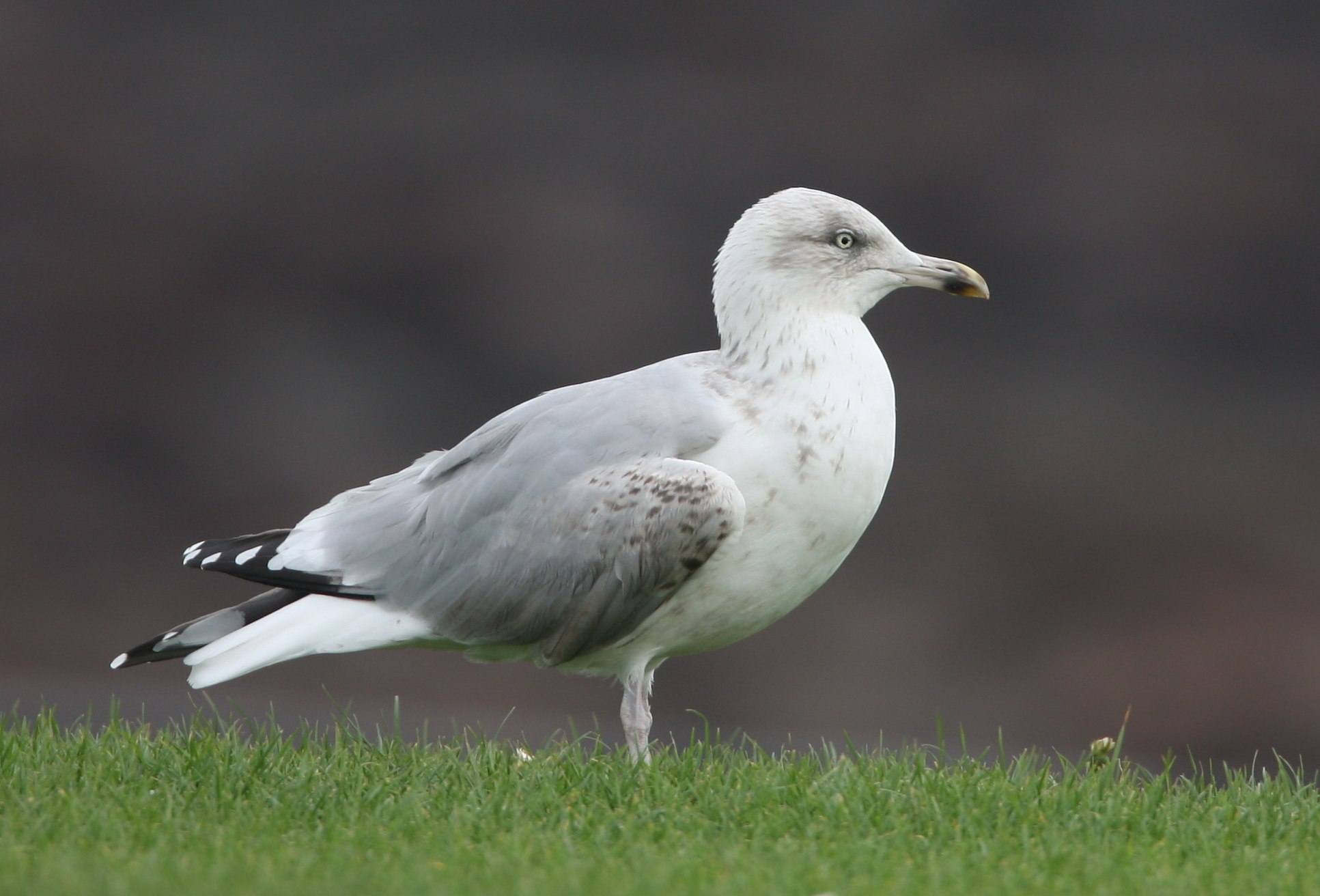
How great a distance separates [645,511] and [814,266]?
88cm

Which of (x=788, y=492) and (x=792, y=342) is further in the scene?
(x=792, y=342)

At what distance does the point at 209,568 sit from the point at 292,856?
159 cm

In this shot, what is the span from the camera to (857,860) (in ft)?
9.78

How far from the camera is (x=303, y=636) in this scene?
404 centimetres

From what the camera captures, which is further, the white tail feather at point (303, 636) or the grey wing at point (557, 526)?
Result: the white tail feather at point (303, 636)

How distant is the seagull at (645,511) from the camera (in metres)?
3.80

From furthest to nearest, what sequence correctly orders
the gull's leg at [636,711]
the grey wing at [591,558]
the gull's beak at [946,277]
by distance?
the gull's beak at [946,277], the gull's leg at [636,711], the grey wing at [591,558]

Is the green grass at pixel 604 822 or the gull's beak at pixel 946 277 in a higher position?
the gull's beak at pixel 946 277

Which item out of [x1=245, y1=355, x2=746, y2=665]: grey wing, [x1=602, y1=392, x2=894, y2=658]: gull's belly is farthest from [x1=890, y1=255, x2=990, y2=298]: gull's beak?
[x1=245, y1=355, x2=746, y2=665]: grey wing

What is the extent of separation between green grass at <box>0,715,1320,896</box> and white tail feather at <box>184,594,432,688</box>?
0.63 ft

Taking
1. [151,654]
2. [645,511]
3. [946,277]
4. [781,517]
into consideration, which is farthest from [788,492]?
[151,654]

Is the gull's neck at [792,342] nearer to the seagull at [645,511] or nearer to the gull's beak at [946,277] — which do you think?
the seagull at [645,511]

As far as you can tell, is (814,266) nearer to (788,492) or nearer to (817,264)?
(817,264)

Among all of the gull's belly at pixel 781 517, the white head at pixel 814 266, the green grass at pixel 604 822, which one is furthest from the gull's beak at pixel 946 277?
the green grass at pixel 604 822
